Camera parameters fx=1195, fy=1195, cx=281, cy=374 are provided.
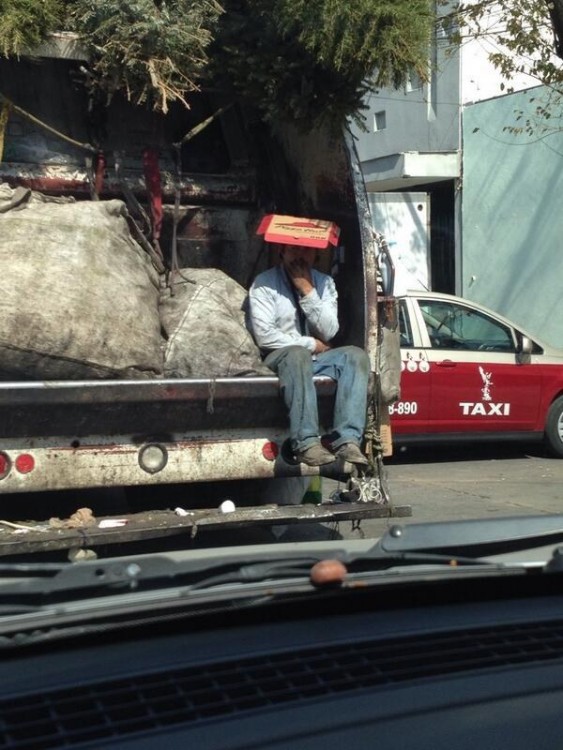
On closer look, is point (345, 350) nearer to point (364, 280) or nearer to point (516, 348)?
point (364, 280)

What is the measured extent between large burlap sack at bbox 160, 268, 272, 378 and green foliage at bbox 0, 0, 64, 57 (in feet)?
4.66

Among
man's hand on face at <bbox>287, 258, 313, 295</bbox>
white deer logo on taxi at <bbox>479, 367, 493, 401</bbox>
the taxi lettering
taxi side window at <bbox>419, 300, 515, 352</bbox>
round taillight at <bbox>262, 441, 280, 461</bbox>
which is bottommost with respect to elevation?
the taxi lettering

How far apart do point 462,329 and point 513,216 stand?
621 centimetres

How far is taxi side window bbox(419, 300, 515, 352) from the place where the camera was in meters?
10.6

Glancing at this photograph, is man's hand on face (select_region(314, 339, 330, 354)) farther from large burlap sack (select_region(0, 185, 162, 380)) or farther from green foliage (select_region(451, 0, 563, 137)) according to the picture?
green foliage (select_region(451, 0, 563, 137))

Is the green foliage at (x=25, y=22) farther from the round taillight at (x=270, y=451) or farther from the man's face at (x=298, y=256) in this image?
the round taillight at (x=270, y=451)

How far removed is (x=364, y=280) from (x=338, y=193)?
0.54 metres

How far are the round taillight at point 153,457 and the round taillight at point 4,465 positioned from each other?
1.97 ft

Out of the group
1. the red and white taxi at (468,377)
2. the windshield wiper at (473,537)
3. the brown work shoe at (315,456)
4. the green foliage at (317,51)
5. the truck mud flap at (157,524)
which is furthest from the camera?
the red and white taxi at (468,377)

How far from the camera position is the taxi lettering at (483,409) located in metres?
10.7

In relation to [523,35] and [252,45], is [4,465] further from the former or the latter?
[523,35]

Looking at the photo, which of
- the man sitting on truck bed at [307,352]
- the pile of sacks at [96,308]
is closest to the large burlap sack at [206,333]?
the pile of sacks at [96,308]

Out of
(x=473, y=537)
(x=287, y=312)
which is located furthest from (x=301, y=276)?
(x=473, y=537)

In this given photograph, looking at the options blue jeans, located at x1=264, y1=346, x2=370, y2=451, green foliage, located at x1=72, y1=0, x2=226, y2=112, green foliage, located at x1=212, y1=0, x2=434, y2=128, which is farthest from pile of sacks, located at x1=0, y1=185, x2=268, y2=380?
green foliage, located at x1=212, y1=0, x2=434, y2=128
